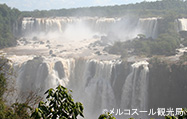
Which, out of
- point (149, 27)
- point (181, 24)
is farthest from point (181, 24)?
point (149, 27)

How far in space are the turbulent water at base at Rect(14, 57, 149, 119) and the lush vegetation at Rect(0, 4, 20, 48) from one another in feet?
49.0

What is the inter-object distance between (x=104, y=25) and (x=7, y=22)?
17788mm

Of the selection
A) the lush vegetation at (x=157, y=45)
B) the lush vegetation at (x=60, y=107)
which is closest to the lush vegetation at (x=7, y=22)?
the lush vegetation at (x=157, y=45)

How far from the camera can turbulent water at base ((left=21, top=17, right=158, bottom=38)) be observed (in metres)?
35.9

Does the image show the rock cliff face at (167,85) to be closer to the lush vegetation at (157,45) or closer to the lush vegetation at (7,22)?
the lush vegetation at (157,45)

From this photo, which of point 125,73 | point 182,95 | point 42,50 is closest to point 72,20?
point 42,50

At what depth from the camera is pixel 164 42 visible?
27438 millimetres

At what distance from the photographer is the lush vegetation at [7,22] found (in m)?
39.9

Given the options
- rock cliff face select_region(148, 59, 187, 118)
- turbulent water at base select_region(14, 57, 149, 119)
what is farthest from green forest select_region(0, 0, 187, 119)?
turbulent water at base select_region(14, 57, 149, 119)

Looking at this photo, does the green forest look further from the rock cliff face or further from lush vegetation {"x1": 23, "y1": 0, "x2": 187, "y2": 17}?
the rock cliff face

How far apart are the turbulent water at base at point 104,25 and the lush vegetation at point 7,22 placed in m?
2.04

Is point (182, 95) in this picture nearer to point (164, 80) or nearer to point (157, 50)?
point (164, 80)

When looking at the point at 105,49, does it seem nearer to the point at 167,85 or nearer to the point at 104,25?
the point at 167,85

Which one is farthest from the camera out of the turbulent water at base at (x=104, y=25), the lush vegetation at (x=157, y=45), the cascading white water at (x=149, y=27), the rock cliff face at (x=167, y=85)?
the turbulent water at base at (x=104, y=25)
